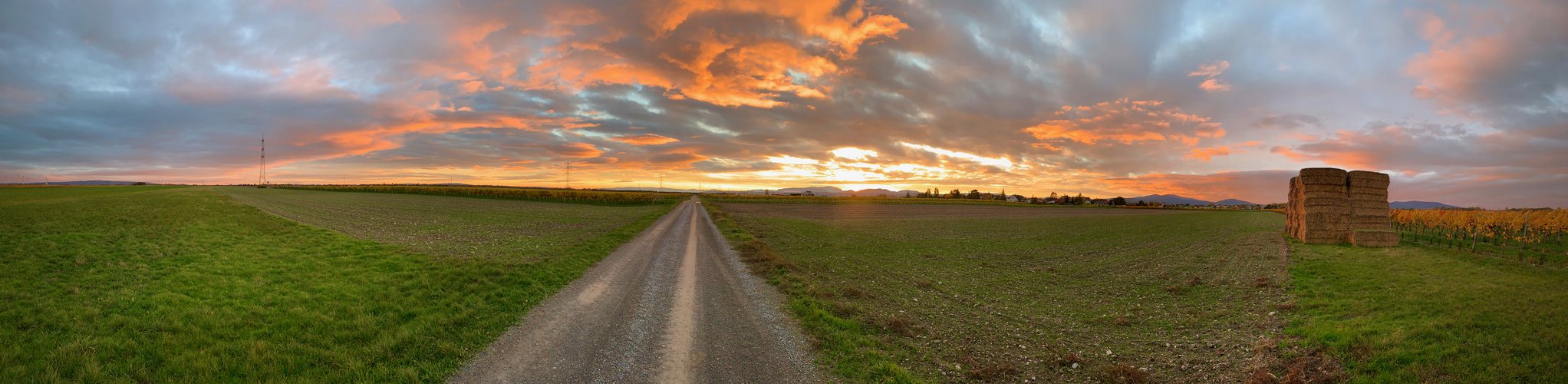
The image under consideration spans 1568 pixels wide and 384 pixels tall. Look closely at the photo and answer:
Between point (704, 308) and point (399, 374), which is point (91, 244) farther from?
point (704, 308)

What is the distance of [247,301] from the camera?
10414mm

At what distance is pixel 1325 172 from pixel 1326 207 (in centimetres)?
169

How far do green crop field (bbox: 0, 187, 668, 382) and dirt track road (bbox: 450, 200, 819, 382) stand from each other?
2.54 ft

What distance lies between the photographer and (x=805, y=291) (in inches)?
516

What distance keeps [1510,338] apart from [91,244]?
34.2 metres

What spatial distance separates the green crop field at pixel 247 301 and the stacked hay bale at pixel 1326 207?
3292cm

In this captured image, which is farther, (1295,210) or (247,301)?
(1295,210)

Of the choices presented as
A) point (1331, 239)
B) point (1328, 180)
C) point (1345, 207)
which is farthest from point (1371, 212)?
point (1328, 180)

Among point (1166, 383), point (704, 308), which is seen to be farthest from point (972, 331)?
point (704, 308)

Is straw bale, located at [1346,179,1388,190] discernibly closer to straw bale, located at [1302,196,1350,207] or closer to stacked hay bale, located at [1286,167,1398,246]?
stacked hay bale, located at [1286,167,1398,246]

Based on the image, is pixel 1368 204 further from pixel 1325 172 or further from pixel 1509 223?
pixel 1509 223

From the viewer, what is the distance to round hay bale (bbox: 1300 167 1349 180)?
22453mm

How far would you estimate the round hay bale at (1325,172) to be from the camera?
22.5 meters

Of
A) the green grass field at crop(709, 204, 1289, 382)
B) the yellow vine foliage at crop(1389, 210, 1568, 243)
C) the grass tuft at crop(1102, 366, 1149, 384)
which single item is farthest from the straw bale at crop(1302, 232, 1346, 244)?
the grass tuft at crop(1102, 366, 1149, 384)
